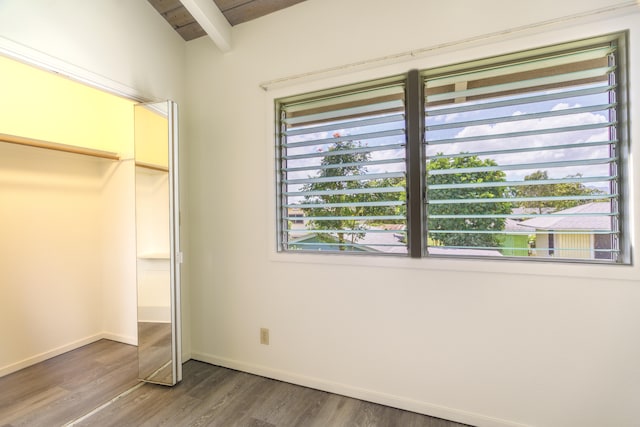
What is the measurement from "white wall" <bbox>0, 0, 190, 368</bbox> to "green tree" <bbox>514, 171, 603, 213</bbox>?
250 cm

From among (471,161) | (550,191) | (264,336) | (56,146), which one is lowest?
(264,336)

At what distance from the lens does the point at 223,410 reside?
1.84 metres

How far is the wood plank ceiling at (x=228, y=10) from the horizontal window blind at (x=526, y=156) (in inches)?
49.7

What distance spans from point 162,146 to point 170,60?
86 centimetres

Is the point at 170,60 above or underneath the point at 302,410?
above

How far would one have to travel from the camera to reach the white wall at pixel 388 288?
148cm

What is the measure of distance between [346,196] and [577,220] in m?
1.32

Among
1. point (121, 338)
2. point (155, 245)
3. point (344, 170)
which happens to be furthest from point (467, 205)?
point (121, 338)

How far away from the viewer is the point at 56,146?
7.88ft

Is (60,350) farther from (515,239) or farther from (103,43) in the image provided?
(515,239)

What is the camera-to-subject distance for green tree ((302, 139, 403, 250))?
199cm

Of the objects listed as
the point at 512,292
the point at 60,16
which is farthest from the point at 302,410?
the point at 60,16

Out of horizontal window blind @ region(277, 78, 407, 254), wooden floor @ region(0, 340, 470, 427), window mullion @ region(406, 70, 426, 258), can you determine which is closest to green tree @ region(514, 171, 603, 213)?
window mullion @ region(406, 70, 426, 258)

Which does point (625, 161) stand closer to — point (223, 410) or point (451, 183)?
point (451, 183)
